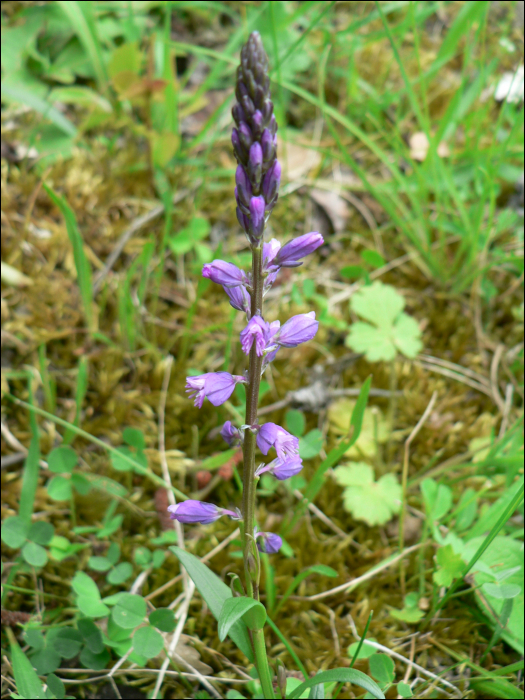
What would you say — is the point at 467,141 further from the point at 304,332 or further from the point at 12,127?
the point at 12,127

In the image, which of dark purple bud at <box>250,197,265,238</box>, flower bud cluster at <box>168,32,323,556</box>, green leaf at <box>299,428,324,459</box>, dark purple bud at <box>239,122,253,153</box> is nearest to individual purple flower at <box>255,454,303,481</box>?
flower bud cluster at <box>168,32,323,556</box>

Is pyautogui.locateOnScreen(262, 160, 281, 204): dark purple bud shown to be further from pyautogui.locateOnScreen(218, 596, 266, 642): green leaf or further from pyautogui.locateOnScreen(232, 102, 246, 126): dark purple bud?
pyautogui.locateOnScreen(218, 596, 266, 642): green leaf

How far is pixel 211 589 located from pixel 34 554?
3.56ft

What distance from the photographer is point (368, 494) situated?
286cm

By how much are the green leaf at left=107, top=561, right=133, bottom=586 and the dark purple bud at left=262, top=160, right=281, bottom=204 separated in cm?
188

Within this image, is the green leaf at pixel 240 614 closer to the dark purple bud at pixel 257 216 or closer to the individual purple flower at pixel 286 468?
the individual purple flower at pixel 286 468

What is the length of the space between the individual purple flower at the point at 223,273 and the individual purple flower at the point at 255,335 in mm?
136

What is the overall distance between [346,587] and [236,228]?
261cm

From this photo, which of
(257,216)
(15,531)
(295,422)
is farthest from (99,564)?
(257,216)

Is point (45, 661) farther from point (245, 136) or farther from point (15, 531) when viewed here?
point (245, 136)

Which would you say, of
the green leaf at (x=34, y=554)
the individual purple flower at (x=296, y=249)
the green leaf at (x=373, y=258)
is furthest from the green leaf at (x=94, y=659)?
the green leaf at (x=373, y=258)

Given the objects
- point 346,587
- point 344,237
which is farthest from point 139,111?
point 346,587

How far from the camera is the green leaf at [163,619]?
2.26m

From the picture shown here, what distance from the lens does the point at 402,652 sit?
2.55 metres
